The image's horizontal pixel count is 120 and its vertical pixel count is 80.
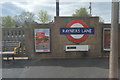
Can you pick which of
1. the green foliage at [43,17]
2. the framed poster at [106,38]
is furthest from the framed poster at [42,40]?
the green foliage at [43,17]

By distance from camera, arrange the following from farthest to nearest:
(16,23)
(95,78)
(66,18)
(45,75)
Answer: (16,23) < (66,18) < (45,75) < (95,78)

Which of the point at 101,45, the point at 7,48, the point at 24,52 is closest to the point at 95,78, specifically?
the point at 101,45

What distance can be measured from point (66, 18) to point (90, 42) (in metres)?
2.73

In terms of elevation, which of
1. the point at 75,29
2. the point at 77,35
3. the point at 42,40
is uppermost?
the point at 75,29

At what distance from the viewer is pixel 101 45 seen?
854 cm

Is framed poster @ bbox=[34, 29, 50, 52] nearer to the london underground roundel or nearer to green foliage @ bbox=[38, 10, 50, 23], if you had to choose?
the london underground roundel

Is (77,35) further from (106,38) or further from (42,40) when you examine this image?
(42,40)

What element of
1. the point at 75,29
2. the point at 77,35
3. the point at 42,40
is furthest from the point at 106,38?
the point at 42,40

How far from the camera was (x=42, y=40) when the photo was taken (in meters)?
8.43

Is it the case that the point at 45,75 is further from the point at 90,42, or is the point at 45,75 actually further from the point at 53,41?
the point at 90,42

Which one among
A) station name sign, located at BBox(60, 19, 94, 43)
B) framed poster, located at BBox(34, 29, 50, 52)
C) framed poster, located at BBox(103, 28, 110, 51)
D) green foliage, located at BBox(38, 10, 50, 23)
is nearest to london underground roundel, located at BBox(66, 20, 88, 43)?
station name sign, located at BBox(60, 19, 94, 43)

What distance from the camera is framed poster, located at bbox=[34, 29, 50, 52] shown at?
8359 millimetres

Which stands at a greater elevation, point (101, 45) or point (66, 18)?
point (66, 18)

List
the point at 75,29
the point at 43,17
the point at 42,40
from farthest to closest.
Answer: the point at 43,17 → the point at 42,40 → the point at 75,29
